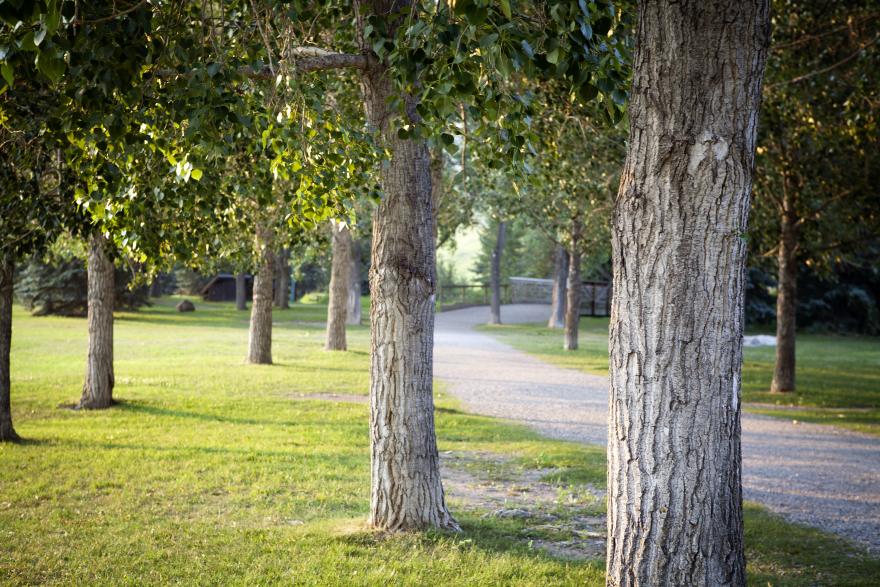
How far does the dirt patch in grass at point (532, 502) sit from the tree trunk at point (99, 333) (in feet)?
20.1

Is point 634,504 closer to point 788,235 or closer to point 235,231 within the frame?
point 235,231

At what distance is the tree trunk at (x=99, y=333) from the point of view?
12.9 meters

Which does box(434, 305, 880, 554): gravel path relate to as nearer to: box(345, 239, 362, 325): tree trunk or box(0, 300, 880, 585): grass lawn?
box(0, 300, 880, 585): grass lawn

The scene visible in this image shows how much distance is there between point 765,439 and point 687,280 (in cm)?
971

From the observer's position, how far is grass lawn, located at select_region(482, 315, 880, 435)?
606 inches

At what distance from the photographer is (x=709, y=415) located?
11.8 ft

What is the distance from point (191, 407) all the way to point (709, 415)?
1133cm

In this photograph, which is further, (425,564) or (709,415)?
(425,564)

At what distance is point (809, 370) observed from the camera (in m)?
23.4

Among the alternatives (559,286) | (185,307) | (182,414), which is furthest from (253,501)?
(185,307)

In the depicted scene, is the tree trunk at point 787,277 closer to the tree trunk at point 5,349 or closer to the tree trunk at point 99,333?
the tree trunk at point 99,333

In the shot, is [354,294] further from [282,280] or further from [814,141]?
[814,141]

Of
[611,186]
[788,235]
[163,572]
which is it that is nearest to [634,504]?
[163,572]

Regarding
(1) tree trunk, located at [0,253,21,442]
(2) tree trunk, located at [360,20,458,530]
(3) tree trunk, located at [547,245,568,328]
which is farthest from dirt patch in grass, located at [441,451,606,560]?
(3) tree trunk, located at [547,245,568,328]
